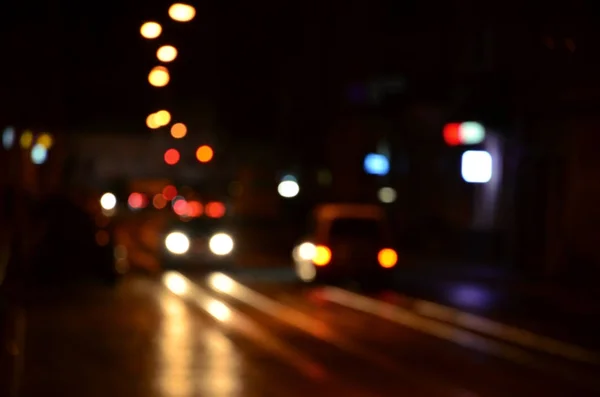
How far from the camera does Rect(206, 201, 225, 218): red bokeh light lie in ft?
102

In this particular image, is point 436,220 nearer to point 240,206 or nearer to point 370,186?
point 370,186

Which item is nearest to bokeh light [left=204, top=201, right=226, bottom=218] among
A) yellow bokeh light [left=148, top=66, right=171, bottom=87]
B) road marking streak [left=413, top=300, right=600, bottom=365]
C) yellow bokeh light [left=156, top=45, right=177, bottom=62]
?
yellow bokeh light [left=148, top=66, right=171, bottom=87]

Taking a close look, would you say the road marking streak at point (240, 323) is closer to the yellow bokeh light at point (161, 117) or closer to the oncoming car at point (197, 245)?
the oncoming car at point (197, 245)

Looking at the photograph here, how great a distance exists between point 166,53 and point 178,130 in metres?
29.0

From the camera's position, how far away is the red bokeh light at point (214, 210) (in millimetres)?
31169

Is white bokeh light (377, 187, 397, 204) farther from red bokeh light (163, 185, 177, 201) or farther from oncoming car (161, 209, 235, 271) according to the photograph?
oncoming car (161, 209, 235, 271)

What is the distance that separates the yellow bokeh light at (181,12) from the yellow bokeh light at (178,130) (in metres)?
29.0

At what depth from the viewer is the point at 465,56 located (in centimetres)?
3728

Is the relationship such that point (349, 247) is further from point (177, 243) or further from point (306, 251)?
point (177, 243)

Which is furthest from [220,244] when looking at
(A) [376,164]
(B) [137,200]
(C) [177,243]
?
(B) [137,200]

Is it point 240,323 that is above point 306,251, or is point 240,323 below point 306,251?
below

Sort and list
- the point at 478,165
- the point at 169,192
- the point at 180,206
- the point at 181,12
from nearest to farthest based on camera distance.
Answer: the point at 181,12
the point at 478,165
the point at 180,206
the point at 169,192

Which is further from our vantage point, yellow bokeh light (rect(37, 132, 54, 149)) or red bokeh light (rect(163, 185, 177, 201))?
red bokeh light (rect(163, 185, 177, 201))

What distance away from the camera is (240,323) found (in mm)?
18406
